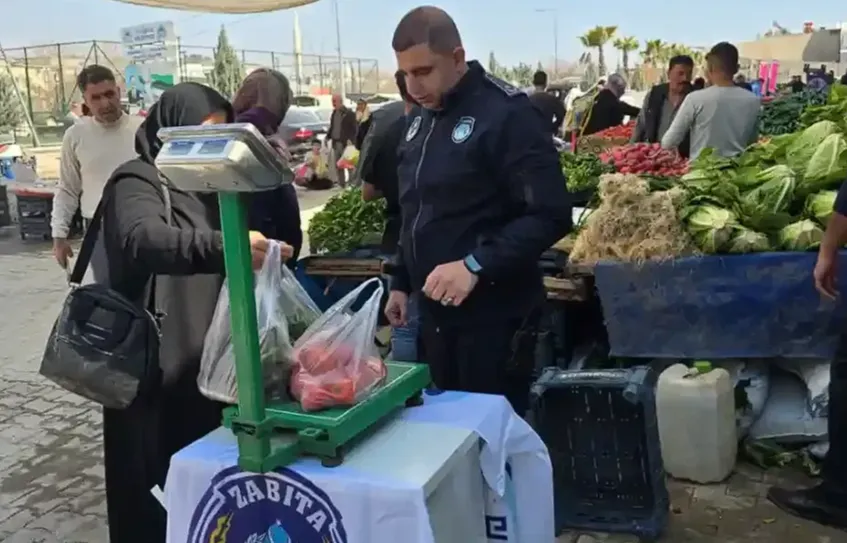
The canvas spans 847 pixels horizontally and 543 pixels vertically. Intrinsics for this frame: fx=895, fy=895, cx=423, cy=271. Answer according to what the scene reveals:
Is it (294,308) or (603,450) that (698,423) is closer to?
(603,450)

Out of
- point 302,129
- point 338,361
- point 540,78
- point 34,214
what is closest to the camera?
point 338,361

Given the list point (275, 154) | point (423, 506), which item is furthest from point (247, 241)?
point (423, 506)

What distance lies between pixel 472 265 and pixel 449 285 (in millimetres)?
97

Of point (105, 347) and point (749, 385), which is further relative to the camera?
point (749, 385)

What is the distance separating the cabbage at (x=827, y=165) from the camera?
438cm

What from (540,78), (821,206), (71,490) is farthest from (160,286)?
(540,78)

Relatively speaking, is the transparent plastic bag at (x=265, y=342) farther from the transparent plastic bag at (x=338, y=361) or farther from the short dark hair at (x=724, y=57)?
the short dark hair at (x=724, y=57)

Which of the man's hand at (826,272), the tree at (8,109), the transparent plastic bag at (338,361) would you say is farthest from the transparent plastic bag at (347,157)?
the transparent plastic bag at (338,361)

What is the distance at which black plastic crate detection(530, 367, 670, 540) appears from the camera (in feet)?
11.2

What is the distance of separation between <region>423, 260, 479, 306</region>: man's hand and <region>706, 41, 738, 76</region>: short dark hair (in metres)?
4.15

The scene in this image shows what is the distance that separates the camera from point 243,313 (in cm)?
177

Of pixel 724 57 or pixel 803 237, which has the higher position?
pixel 724 57

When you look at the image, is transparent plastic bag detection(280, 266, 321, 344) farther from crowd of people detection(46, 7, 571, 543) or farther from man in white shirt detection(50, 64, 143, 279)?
man in white shirt detection(50, 64, 143, 279)

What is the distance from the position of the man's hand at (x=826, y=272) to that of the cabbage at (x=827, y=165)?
101 cm
